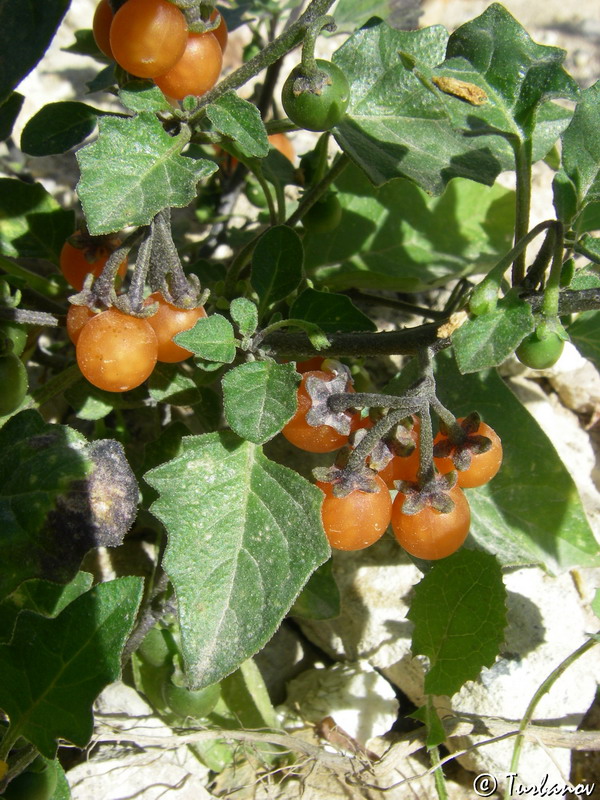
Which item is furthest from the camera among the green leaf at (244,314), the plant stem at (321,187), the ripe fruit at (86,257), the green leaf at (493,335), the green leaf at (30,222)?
the green leaf at (30,222)

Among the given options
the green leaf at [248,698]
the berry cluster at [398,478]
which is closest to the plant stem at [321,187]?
the berry cluster at [398,478]

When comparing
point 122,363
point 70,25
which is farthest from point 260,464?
point 70,25

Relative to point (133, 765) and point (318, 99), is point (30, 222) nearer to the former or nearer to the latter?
point (318, 99)

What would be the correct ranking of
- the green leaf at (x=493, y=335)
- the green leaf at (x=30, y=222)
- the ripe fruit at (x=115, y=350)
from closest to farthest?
the green leaf at (x=493, y=335)
the ripe fruit at (x=115, y=350)
the green leaf at (x=30, y=222)

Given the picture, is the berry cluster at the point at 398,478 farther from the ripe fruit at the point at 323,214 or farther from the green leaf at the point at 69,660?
the ripe fruit at the point at 323,214

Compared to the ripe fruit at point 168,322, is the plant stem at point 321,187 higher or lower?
higher

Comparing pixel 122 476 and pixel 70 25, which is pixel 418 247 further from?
pixel 70 25

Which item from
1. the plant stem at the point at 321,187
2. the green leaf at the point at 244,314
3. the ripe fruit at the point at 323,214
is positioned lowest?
the ripe fruit at the point at 323,214

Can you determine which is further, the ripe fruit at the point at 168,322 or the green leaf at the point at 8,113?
the green leaf at the point at 8,113
